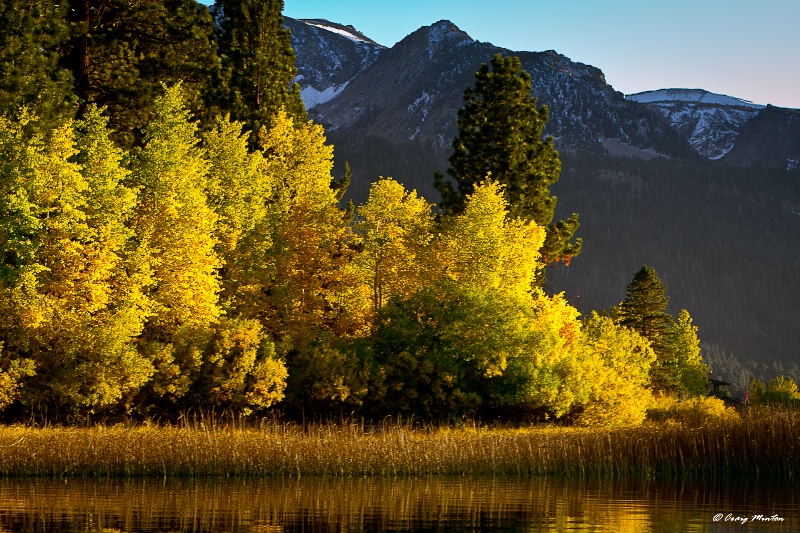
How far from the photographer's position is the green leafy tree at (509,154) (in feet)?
225

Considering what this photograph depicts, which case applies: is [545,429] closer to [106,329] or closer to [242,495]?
[106,329]

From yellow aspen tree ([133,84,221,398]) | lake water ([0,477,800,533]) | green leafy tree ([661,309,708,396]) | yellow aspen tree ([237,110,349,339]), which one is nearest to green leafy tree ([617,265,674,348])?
green leafy tree ([661,309,708,396])

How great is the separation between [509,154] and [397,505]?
44.0 metres

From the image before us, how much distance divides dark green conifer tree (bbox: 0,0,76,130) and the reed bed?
1841 cm

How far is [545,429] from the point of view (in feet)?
170

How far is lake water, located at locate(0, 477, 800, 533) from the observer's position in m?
23.7

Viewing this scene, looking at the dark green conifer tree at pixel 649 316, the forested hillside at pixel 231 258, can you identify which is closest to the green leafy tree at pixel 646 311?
the dark green conifer tree at pixel 649 316

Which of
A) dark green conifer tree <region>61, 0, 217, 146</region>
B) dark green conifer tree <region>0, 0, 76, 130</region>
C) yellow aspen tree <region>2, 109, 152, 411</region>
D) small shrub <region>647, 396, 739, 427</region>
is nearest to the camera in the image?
yellow aspen tree <region>2, 109, 152, 411</region>

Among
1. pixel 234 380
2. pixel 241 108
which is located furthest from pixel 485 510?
pixel 241 108

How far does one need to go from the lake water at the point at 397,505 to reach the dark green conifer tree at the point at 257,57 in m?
37.1

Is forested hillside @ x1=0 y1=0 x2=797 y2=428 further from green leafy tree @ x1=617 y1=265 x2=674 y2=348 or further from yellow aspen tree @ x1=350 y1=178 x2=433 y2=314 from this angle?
green leafy tree @ x1=617 y1=265 x2=674 y2=348

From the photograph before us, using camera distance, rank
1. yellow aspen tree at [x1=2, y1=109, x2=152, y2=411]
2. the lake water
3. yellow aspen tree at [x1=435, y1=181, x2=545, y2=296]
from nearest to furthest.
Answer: the lake water < yellow aspen tree at [x1=2, y1=109, x2=152, y2=411] < yellow aspen tree at [x1=435, y1=181, x2=545, y2=296]

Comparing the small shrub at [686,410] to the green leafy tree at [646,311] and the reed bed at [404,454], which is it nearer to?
the reed bed at [404,454]

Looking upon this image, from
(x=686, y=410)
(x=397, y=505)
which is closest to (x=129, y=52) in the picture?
(x=397, y=505)
